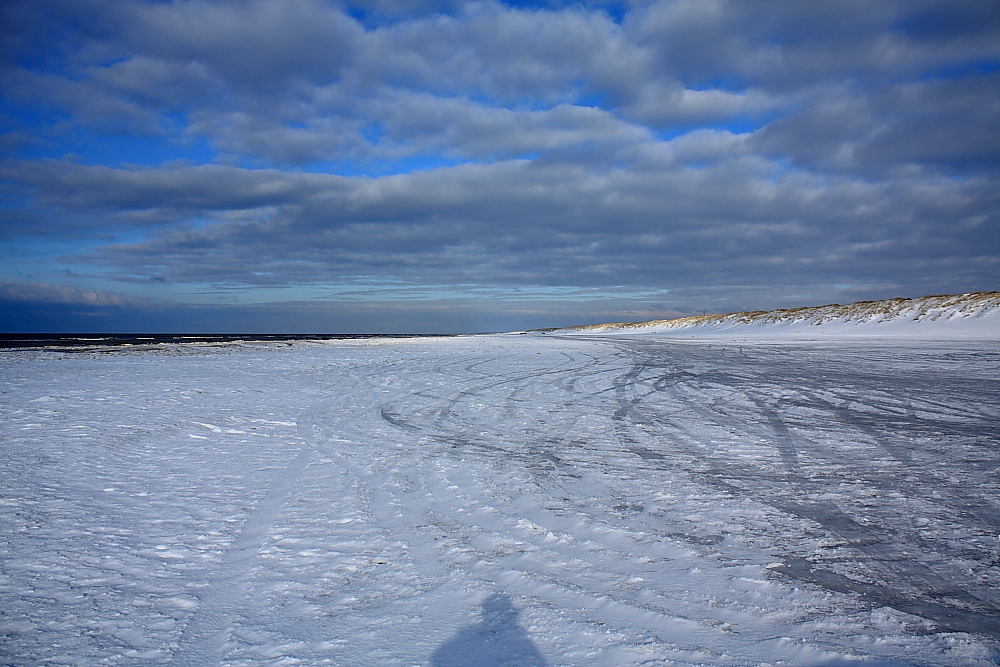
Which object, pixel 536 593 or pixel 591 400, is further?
pixel 591 400

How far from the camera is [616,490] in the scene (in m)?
4.27

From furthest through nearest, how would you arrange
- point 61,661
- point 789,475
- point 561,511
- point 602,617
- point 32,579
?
1. point 789,475
2. point 561,511
3. point 32,579
4. point 602,617
5. point 61,661

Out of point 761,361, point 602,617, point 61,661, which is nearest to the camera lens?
point 61,661

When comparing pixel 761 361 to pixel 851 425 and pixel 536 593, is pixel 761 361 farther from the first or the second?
pixel 536 593

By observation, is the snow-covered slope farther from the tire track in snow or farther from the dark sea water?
the dark sea water

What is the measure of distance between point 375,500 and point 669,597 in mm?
2393

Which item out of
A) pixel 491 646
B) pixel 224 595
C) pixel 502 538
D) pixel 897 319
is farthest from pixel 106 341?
pixel 897 319

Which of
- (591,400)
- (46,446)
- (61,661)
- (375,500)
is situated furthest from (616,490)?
(46,446)

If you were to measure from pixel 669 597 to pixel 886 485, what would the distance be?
9.39ft

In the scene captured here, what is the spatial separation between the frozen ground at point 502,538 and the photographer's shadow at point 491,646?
1 centimetres

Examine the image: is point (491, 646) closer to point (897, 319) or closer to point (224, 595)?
point (224, 595)

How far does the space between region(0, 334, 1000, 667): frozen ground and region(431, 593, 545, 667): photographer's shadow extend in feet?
0.05

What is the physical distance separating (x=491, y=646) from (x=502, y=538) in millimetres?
1107

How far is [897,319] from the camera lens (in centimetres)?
3688
